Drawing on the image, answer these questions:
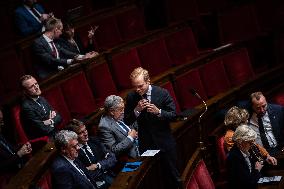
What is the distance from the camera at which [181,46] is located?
2.55 m

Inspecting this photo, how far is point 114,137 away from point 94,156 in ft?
0.37

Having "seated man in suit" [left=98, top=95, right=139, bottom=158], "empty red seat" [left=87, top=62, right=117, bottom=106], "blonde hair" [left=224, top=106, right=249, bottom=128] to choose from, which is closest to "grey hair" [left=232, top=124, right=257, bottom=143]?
"blonde hair" [left=224, top=106, right=249, bottom=128]

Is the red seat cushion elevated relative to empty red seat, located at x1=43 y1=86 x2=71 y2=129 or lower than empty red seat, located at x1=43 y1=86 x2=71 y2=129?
lower

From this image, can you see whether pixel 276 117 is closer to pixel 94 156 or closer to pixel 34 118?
pixel 94 156

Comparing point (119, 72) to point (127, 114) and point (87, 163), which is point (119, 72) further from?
point (87, 163)

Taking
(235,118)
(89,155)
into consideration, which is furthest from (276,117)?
(89,155)

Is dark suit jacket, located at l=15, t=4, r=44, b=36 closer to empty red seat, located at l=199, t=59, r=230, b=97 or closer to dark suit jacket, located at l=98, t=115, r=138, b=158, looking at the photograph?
empty red seat, located at l=199, t=59, r=230, b=97

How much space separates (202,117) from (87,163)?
2.16 ft

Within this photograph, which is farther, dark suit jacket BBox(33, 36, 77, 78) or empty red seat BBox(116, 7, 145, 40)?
empty red seat BBox(116, 7, 145, 40)

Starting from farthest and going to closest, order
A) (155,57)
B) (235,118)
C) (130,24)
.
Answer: (130,24) < (155,57) < (235,118)

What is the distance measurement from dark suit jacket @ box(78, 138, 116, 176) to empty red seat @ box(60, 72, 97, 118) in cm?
39

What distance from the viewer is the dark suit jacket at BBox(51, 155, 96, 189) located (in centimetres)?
145

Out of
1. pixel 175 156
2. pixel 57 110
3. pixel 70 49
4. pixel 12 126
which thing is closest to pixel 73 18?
pixel 70 49

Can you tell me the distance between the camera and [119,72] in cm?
228
